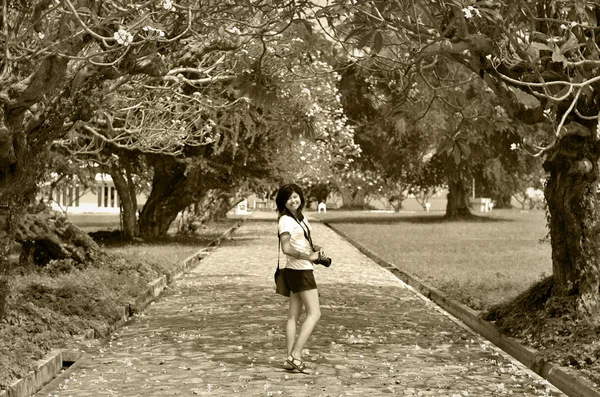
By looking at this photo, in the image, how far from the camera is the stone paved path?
28.5ft

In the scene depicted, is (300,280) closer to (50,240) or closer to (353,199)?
(50,240)

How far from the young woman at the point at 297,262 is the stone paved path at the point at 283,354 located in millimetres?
331

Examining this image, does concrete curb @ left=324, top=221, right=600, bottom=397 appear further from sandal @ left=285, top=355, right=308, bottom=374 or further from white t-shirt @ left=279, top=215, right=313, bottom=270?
white t-shirt @ left=279, top=215, right=313, bottom=270

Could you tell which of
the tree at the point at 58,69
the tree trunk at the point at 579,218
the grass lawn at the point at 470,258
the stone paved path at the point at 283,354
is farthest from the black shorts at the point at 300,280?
the grass lawn at the point at 470,258

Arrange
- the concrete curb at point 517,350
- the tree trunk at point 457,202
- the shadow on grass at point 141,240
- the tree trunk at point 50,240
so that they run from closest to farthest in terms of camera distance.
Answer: the concrete curb at point 517,350, the tree trunk at point 50,240, the shadow on grass at point 141,240, the tree trunk at point 457,202

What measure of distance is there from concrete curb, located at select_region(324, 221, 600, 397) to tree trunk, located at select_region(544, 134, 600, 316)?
0.92m

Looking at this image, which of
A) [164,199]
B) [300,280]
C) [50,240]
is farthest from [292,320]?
[164,199]

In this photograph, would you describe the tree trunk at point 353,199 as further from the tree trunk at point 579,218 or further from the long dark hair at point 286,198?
the long dark hair at point 286,198

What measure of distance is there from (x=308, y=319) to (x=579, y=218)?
12.3 ft

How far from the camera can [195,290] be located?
59.4ft

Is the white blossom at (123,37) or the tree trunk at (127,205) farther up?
the white blossom at (123,37)

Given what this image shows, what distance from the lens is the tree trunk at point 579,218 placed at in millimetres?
11250

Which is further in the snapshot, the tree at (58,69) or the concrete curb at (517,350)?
the tree at (58,69)

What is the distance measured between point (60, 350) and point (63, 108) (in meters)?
3.05
